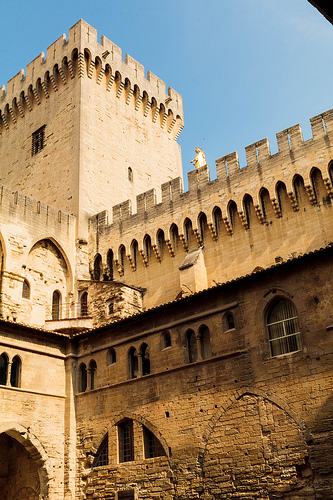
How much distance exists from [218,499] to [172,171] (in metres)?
20.5

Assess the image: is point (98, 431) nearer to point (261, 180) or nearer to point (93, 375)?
point (93, 375)

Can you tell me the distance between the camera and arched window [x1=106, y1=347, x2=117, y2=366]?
18.3 metres

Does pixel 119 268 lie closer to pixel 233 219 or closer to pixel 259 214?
pixel 233 219

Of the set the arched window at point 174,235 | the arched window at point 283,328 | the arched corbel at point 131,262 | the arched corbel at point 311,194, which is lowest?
the arched window at point 283,328

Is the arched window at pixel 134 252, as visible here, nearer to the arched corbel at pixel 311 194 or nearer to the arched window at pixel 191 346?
the arched window at pixel 191 346

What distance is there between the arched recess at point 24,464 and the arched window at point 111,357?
10.1ft

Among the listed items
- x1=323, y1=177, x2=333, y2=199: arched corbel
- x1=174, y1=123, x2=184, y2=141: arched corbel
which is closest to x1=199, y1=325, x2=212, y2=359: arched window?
x1=323, y1=177, x2=333, y2=199: arched corbel

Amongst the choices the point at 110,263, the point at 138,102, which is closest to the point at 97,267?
the point at 110,263

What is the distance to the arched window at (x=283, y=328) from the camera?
14641 millimetres

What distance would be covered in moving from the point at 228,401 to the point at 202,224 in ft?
27.3

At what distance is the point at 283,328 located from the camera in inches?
588

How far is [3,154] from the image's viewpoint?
104 ft

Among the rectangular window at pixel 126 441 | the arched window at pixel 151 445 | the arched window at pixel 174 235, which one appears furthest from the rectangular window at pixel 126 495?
the arched window at pixel 174 235

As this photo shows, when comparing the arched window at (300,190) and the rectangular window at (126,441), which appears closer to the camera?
the rectangular window at (126,441)
